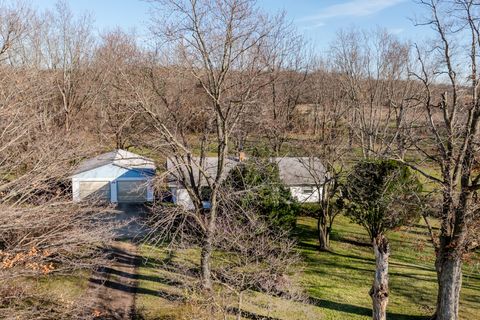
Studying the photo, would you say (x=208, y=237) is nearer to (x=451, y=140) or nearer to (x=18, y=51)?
(x=451, y=140)

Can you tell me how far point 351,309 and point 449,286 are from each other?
12.9ft

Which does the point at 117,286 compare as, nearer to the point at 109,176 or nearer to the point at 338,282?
the point at 338,282

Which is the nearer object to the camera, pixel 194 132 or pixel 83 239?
pixel 83 239

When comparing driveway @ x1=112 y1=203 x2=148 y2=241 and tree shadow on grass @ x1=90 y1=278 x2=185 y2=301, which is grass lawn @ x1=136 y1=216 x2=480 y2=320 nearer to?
tree shadow on grass @ x1=90 y1=278 x2=185 y2=301

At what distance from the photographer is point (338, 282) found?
17578 millimetres

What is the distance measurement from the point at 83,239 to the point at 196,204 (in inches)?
166

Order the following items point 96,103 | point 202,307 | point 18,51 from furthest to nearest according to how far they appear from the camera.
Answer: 1. point 96,103
2. point 18,51
3. point 202,307

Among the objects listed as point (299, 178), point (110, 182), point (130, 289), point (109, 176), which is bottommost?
point (130, 289)

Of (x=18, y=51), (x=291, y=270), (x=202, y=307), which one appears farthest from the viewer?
(x=18, y=51)

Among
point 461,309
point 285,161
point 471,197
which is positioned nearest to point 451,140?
point 471,197

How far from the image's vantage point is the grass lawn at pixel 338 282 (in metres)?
14.4

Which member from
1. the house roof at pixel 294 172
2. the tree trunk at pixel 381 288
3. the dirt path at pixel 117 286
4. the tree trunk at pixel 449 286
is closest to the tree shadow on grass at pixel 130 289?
the dirt path at pixel 117 286

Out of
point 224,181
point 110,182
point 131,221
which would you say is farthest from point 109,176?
point 224,181

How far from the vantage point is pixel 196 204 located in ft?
49.7
